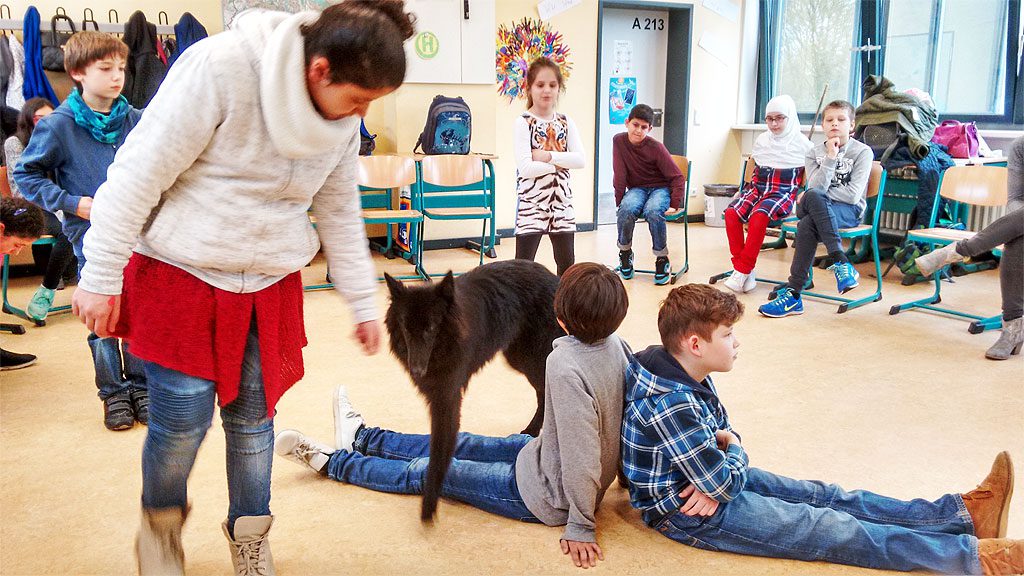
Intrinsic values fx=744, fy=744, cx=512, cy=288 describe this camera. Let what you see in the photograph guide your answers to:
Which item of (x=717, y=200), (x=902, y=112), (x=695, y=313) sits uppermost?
(x=902, y=112)

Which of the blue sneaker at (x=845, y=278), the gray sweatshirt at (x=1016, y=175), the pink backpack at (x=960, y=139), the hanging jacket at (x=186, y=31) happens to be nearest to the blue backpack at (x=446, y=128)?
the hanging jacket at (x=186, y=31)

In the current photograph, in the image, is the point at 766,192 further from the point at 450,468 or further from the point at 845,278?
the point at 450,468

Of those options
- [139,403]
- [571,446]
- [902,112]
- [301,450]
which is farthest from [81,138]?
[902,112]

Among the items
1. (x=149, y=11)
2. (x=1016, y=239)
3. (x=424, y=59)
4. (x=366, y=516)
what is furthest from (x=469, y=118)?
(x=366, y=516)

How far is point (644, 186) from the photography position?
5516mm

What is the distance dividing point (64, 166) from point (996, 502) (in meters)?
3.07

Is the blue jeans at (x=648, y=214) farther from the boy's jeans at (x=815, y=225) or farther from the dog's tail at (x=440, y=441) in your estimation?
the dog's tail at (x=440, y=441)

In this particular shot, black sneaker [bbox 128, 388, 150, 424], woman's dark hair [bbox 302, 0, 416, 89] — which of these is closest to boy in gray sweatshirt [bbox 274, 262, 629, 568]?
woman's dark hair [bbox 302, 0, 416, 89]

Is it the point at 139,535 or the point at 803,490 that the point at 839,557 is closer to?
the point at 803,490

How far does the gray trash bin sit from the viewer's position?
7.44 meters

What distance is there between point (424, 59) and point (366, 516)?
188 inches

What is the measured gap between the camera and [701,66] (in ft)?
25.0

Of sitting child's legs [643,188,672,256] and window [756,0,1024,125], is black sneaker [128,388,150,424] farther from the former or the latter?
window [756,0,1024,125]

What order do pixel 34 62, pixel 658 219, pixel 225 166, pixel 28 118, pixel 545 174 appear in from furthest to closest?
pixel 658 219 < pixel 34 62 < pixel 28 118 < pixel 545 174 < pixel 225 166
